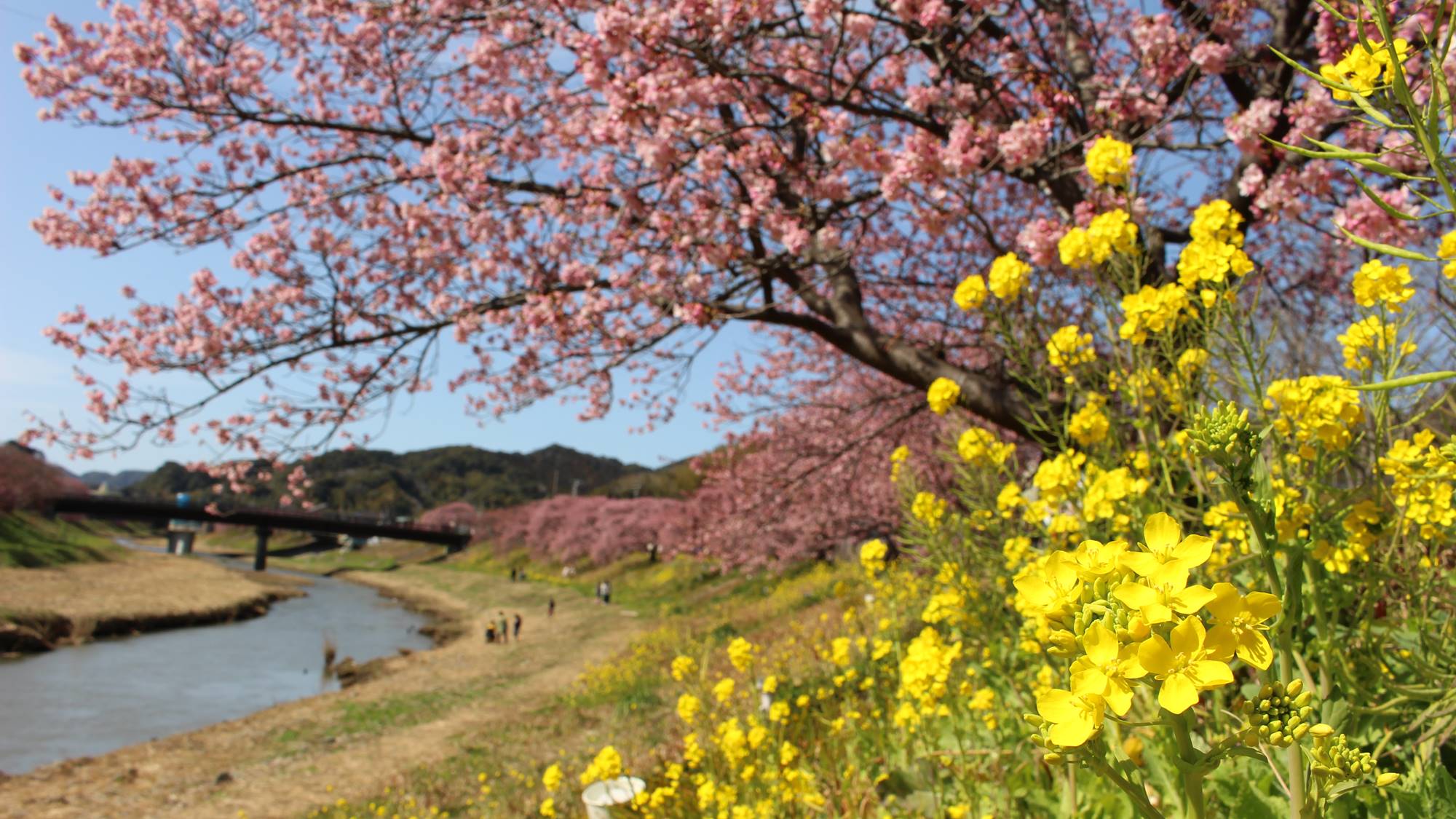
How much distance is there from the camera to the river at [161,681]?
12938 mm

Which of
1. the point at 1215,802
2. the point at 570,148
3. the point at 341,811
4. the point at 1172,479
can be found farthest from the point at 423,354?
the point at 1215,802

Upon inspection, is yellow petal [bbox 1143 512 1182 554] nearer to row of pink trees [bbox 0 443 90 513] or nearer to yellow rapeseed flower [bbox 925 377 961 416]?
yellow rapeseed flower [bbox 925 377 961 416]

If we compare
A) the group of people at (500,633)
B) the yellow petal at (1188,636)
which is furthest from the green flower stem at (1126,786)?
the group of people at (500,633)

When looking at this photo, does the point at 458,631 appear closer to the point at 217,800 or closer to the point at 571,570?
the point at 571,570

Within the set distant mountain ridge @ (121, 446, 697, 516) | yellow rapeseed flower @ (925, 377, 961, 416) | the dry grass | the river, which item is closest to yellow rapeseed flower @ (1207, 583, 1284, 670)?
yellow rapeseed flower @ (925, 377, 961, 416)

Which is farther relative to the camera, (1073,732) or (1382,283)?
(1382,283)

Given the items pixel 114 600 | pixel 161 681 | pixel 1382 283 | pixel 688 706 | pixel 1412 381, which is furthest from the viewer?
pixel 114 600

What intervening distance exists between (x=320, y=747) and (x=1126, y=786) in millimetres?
13258

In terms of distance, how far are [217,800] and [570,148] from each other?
905 centimetres

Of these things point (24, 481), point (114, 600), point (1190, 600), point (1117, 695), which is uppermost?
point (24, 481)

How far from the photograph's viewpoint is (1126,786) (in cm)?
85

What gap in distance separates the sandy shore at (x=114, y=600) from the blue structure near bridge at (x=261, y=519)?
14.2ft

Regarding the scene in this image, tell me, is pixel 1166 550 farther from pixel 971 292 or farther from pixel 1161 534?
pixel 971 292

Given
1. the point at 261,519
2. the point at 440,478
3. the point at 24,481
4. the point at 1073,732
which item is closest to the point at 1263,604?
the point at 1073,732
